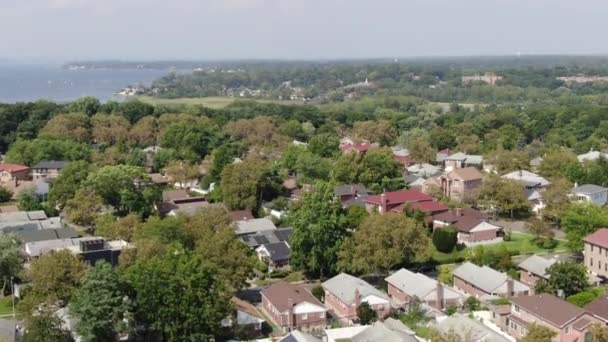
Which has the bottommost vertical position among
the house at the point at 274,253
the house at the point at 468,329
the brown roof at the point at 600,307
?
the house at the point at 274,253

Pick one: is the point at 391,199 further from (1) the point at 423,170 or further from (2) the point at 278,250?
(1) the point at 423,170

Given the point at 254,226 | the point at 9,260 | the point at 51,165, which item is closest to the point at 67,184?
the point at 51,165

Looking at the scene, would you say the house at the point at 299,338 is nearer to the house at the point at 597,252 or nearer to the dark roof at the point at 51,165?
the house at the point at 597,252

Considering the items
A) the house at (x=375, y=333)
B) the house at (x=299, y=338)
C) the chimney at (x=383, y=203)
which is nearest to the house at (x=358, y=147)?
the chimney at (x=383, y=203)

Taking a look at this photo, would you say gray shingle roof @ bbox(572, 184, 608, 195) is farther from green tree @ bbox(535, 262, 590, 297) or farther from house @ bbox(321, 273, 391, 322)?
house @ bbox(321, 273, 391, 322)

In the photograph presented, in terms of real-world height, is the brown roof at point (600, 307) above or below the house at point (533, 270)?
above

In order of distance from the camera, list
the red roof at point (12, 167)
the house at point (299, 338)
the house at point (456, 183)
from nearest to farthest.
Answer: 1. the house at point (299, 338)
2. the house at point (456, 183)
3. the red roof at point (12, 167)
